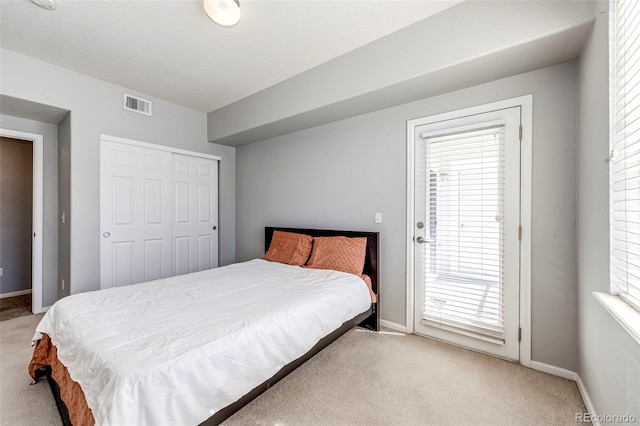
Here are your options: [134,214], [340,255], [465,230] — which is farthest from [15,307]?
[465,230]

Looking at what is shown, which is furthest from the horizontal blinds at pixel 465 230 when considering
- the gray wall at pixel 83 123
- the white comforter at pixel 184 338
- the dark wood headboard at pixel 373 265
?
the gray wall at pixel 83 123

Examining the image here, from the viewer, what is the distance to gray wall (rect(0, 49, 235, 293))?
2.67 meters

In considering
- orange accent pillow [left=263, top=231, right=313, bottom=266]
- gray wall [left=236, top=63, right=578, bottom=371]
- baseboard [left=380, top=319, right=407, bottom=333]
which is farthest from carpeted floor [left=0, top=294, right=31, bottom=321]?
baseboard [left=380, top=319, right=407, bottom=333]

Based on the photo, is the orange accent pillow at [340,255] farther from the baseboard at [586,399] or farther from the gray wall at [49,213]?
the gray wall at [49,213]

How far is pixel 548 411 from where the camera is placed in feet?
5.42

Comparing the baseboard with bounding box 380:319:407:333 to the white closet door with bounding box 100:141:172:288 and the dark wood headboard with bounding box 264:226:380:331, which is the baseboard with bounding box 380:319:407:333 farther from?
the white closet door with bounding box 100:141:172:288

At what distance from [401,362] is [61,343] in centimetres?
229

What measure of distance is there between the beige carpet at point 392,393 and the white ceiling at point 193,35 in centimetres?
276

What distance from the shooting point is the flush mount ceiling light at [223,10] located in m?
1.79

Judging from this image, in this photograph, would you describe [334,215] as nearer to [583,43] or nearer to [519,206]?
[519,206]

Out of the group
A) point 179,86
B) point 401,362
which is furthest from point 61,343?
point 179,86

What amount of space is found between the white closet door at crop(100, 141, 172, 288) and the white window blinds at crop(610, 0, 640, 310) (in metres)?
4.33

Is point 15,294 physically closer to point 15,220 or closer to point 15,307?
point 15,307

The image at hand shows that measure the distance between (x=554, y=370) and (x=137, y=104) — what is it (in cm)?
504
